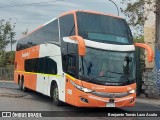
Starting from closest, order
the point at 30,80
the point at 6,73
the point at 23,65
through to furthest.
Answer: the point at 30,80 < the point at 23,65 < the point at 6,73

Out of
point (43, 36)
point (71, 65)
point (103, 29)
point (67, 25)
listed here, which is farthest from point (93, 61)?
point (43, 36)

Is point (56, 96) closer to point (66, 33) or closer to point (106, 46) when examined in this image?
point (66, 33)

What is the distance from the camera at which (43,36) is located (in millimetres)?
19516

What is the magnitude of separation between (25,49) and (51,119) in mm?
12386

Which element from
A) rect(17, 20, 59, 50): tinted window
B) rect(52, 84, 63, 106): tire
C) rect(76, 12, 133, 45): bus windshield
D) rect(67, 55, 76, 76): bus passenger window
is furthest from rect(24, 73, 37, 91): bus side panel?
rect(76, 12, 133, 45): bus windshield

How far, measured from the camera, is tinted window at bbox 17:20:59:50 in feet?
56.5

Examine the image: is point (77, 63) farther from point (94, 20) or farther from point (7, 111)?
point (7, 111)

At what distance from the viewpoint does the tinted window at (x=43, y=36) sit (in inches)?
678

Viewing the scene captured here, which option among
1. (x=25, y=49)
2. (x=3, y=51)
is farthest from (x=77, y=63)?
(x=3, y=51)

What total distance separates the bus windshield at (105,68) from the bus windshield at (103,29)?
55 centimetres

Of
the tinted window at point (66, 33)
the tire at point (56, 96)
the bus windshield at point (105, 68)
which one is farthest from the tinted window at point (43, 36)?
the bus windshield at point (105, 68)

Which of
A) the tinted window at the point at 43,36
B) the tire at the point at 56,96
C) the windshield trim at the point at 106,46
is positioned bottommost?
the tire at the point at 56,96

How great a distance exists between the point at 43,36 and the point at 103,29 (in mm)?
5374

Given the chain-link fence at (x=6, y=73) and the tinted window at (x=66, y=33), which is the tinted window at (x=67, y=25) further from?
the chain-link fence at (x=6, y=73)
